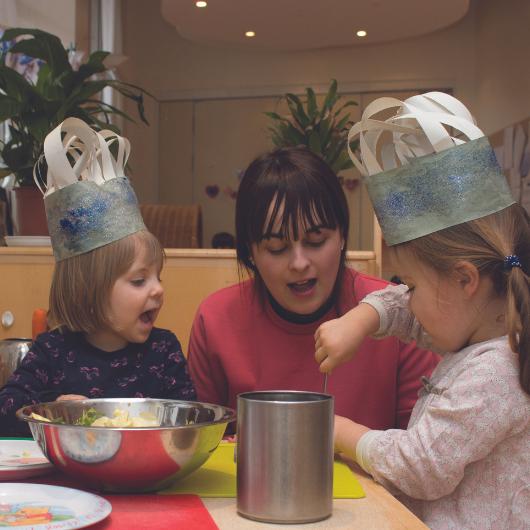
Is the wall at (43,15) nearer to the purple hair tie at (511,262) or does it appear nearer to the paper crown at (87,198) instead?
the paper crown at (87,198)

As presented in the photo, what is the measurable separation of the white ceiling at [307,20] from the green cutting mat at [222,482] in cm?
587

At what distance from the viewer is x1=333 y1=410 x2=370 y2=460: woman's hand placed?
3.55ft

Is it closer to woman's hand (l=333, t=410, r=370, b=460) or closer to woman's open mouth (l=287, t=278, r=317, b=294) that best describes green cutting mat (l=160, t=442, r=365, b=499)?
woman's hand (l=333, t=410, r=370, b=460)

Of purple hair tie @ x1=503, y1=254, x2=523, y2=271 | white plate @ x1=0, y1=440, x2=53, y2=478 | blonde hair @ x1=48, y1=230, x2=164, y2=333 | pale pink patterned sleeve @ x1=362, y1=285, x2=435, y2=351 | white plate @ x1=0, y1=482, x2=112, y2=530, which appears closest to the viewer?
white plate @ x1=0, y1=482, x2=112, y2=530

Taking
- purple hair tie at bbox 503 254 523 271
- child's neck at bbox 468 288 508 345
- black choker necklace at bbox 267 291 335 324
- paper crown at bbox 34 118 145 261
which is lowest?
black choker necklace at bbox 267 291 335 324

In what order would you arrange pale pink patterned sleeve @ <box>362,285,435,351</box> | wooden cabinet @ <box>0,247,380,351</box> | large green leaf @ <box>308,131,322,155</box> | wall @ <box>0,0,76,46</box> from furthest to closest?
wall @ <box>0,0,76,46</box> < large green leaf @ <box>308,131,322,155</box> < wooden cabinet @ <box>0,247,380,351</box> < pale pink patterned sleeve @ <box>362,285,435,351</box>

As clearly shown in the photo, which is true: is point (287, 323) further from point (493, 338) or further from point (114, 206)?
point (493, 338)

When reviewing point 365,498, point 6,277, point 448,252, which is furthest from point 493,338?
point 6,277

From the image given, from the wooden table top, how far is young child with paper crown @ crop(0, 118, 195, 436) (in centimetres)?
60

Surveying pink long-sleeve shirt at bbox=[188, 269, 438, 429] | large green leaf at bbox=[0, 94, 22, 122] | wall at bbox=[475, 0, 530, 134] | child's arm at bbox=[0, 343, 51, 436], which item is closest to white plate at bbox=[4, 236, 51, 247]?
large green leaf at bbox=[0, 94, 22, 122]

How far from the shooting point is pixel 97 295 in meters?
1.51

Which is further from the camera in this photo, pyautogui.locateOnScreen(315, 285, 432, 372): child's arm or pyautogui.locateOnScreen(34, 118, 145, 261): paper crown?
pyautogui.locateOnScreen(34, 118, 145, 261): paper crown

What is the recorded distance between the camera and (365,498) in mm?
925

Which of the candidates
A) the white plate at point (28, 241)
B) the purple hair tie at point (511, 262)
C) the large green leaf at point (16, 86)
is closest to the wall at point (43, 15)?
the large green leaf at point (16, 86)
